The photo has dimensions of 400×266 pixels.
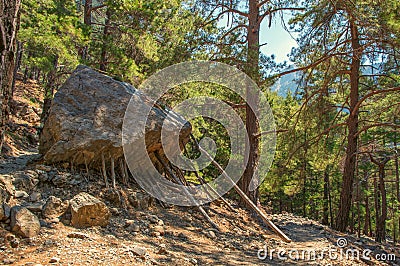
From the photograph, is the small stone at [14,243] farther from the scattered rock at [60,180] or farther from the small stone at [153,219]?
the small stone at [153,219]

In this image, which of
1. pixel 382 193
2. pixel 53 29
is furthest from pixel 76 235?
pixel 382 193

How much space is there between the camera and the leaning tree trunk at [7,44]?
2104mm

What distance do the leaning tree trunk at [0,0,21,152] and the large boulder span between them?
293 centimetres

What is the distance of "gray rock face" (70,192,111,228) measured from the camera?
3664 millimetres

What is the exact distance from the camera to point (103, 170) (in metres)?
5.24

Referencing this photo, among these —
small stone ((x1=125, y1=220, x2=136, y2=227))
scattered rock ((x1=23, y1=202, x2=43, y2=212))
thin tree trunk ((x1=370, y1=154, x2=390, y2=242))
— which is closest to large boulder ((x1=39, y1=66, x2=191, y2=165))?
scattered rock ((x1=23, y1=202, x2=43, y2=212))

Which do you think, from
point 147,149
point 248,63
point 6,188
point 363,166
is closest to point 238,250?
point 147,149

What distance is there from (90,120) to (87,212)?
2210 millimetres

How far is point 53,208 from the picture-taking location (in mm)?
3703

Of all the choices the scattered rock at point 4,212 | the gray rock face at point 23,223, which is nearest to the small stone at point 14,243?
the gray rock face at point 23,223

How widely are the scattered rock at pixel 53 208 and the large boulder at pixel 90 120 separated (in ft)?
4.73

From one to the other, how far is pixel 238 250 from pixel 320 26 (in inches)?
216

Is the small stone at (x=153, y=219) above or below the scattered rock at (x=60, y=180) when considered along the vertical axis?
below

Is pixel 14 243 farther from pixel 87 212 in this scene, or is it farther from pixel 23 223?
pixel 87 212
